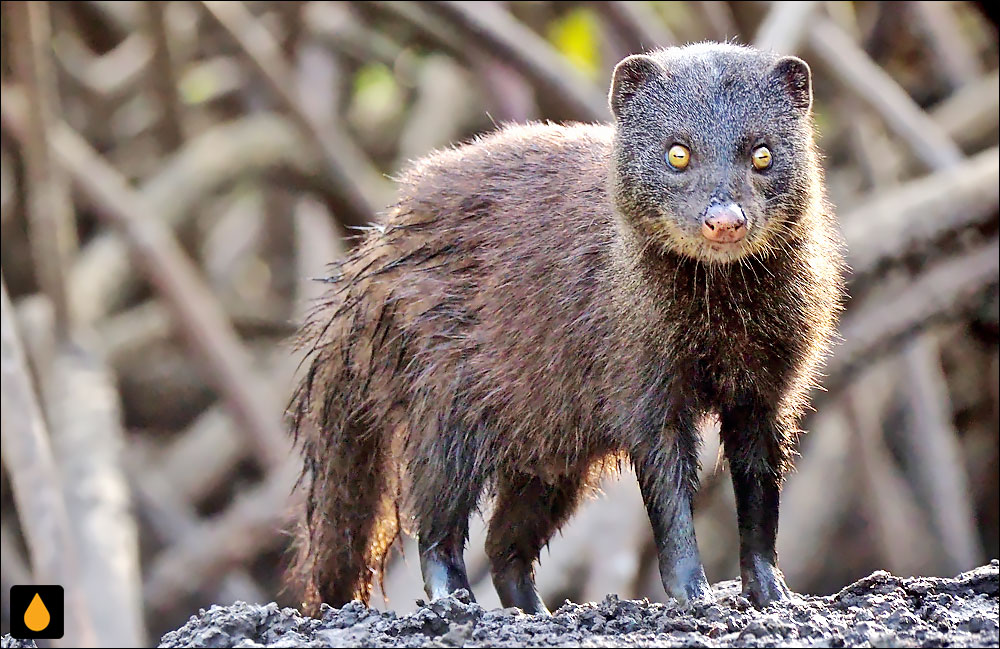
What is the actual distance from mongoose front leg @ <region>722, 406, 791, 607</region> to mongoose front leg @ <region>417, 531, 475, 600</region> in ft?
2.96

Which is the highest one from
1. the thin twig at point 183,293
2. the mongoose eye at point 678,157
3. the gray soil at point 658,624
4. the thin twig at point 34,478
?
the thin twig at point 183,293

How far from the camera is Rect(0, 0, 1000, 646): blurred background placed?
6.38 meters

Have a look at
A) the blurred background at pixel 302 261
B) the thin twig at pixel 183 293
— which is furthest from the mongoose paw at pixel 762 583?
the thin twig at pixel 183 293

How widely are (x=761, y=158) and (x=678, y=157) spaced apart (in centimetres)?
20

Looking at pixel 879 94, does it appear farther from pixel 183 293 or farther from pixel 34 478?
pixel 34 478

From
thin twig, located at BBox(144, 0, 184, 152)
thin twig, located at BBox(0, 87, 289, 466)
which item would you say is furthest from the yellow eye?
thin twig, located at BBox(144, 0, 184, 152)

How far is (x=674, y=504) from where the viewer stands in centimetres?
373

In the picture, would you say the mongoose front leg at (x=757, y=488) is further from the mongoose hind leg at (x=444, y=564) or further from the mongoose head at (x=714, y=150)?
the mongoose hind leg at (x=444, y=564)

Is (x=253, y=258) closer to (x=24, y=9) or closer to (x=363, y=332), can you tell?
(x=24, y=9)

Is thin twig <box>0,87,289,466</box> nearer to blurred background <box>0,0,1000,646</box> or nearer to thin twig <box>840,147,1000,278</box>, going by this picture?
blurred background <box>0,0,1000,646</box>

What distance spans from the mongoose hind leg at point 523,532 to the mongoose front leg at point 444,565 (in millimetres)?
220

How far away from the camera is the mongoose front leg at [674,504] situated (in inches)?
143

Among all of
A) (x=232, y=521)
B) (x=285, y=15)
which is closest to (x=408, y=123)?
(x=285, y=15)

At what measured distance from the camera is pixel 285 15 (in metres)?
Answer: 9.08
